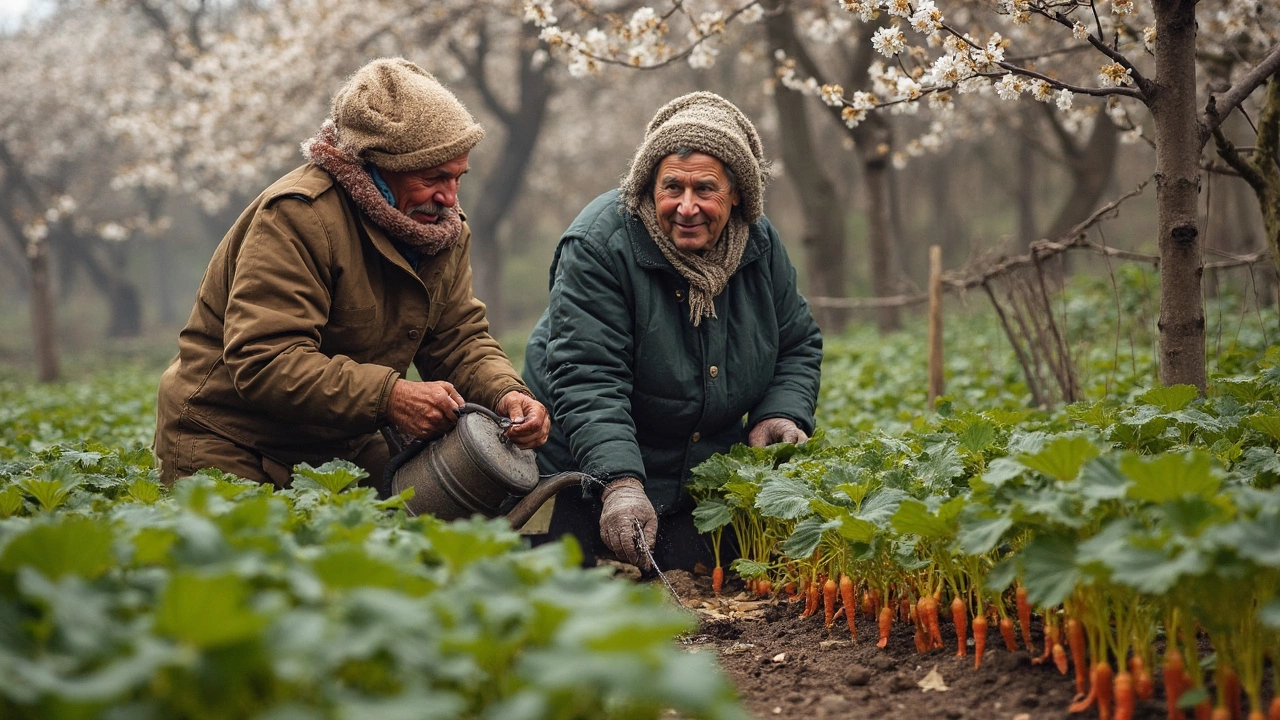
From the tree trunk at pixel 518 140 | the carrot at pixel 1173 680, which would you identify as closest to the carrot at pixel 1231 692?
the carrot at pixel 1173 680

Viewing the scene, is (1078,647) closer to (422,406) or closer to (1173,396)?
(1173,396)

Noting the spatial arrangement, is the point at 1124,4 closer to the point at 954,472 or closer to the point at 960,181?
the point at 954,472

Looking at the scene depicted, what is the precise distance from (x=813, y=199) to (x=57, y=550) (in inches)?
498

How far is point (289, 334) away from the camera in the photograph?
144 inches

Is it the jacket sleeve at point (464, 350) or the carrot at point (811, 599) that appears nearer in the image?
the carrot at point (811, 599)

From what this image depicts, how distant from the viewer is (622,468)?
396 centimetres

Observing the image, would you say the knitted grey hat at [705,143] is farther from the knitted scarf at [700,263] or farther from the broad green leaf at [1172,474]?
the broad green leaf at [1172,474]

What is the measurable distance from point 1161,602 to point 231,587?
75.2 inches

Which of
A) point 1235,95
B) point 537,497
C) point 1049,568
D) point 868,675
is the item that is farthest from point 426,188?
point 1235,95

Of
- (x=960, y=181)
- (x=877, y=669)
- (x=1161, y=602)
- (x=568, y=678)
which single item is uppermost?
(x=960, y=181)

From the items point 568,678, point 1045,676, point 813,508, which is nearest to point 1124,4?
point 813,508

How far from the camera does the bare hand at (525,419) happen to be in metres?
3.91

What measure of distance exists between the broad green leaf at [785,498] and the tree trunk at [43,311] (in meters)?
13.9

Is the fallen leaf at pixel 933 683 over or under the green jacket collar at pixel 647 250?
under
